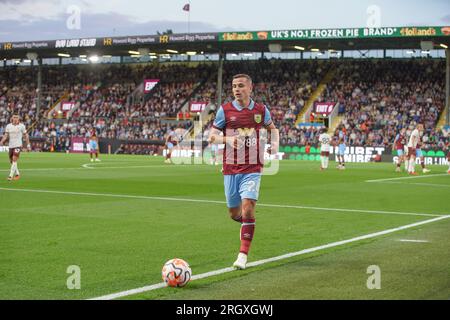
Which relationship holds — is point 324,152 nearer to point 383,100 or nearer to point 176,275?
point 383,100

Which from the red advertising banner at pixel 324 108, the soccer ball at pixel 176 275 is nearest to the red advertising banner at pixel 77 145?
the red advertising banner at pixel 324 108

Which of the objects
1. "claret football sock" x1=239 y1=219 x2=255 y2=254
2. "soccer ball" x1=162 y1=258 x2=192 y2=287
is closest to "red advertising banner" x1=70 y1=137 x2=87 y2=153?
"claret football sock" x1=239 y1=219 x2=255 y2=254

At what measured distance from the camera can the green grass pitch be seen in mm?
7152

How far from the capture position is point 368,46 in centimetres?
6203

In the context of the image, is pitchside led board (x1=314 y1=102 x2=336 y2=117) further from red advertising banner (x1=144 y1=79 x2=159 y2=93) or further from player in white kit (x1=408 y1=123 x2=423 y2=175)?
player in white kit (x1=408 y1=123 x2=423 y2=175)

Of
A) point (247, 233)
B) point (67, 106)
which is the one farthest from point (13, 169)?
point (67, 106)

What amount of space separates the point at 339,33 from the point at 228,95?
14.2m

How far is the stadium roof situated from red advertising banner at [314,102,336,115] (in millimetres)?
5614

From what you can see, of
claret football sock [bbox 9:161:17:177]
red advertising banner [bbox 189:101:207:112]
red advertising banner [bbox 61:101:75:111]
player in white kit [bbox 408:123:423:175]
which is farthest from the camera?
red advertising banner [bbox 61:101:75:111]

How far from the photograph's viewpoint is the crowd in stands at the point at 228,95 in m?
57.6

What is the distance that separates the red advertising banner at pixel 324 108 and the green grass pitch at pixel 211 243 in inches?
1600

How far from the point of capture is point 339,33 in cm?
5659
